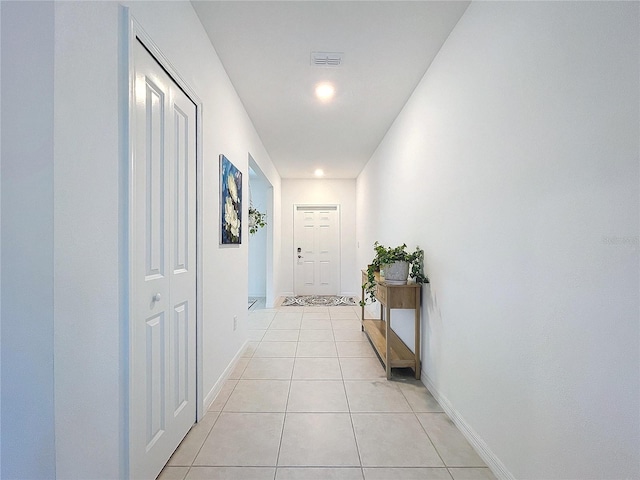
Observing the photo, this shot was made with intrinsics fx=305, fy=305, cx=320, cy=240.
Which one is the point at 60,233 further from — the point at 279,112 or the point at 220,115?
the point at 279,112

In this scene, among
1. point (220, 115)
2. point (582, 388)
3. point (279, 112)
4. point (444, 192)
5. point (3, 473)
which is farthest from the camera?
point (279, 112)

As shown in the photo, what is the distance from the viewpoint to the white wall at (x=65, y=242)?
2.62 ft

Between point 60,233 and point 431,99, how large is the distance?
240 cm

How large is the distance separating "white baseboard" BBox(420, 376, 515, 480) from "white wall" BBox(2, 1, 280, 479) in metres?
1.62

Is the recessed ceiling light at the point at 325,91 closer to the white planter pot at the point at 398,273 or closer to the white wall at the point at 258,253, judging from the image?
the white planter pot at the point at 398,273

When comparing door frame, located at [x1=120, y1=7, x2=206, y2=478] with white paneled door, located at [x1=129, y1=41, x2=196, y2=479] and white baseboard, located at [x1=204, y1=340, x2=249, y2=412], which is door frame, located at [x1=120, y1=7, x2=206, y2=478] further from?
white baseboard, located at [x1=204, y1=340, x2=249, y2=412]

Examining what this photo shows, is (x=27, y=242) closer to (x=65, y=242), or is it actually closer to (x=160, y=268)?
(x=65, y=242)

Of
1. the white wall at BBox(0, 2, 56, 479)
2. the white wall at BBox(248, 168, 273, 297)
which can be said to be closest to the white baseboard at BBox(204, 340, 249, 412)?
the white wall at BBox(0, 2, 56, 479)

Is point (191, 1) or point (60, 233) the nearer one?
point (60, 233)

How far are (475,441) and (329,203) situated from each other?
5.07 m

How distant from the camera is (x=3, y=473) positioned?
790mm

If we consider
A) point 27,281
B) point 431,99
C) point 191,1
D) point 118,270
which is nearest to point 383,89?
point 431,99

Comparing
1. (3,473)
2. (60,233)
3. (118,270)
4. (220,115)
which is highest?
(220,115)

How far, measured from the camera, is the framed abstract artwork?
2.35m
